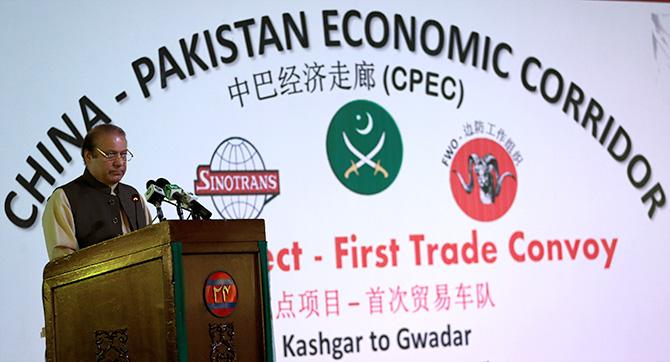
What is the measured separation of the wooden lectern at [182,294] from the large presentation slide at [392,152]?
1.91 m

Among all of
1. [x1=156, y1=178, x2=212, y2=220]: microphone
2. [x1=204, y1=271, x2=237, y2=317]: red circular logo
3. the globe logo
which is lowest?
[x1=204, y1=271, x2=237, y2=317]: red circular logo

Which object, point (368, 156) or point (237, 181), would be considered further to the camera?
point (368, 156)

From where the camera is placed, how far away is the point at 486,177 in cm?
534

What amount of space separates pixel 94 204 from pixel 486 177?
102 inches

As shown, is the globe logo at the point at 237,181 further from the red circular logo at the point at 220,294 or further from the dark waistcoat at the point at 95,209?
the red circular logo at the point at 220,294

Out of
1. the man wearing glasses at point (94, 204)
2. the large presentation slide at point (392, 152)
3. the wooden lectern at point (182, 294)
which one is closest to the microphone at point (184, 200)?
the wooden lectern at point (182, 294)

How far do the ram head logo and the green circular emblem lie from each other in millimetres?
394

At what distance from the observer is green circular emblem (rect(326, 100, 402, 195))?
5035 mm

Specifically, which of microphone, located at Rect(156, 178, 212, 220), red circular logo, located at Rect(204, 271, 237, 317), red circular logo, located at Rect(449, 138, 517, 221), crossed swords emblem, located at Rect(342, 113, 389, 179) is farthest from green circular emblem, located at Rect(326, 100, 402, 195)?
red circular logo, located at Rect(204, 271, 237, 317)

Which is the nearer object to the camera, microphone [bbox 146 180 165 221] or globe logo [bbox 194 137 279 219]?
microphone [bbox 146 180 165 221]

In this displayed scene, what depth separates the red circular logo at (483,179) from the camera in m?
5.27

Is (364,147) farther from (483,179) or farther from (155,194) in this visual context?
(155,194)

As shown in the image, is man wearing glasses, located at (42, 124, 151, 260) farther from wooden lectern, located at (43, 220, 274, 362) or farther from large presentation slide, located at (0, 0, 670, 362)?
large presentation slide, located at (0, 0, 670, 362)

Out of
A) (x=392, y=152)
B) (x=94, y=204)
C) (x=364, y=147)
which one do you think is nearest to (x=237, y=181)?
(x=364, y=147)
